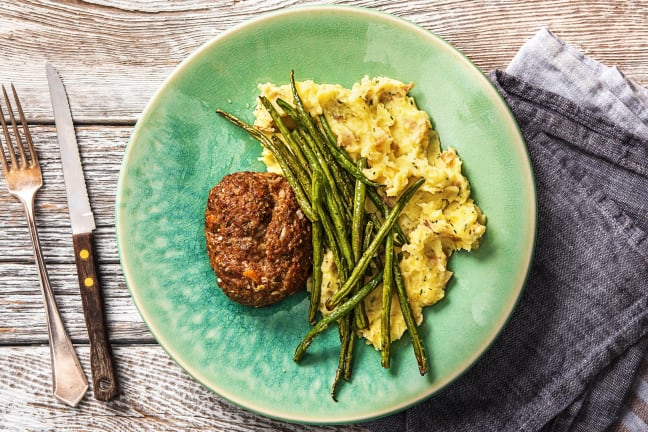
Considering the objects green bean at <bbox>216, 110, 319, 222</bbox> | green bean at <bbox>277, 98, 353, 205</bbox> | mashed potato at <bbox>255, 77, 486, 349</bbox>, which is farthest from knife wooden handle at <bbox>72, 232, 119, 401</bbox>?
green bean at <bbox>277, 98, 353, 205</bbox>

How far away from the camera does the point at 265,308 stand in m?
3.67

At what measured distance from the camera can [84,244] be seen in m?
3.90

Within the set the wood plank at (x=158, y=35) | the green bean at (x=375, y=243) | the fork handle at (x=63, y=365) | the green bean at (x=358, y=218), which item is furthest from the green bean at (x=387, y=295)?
the fork handle at (x=63, y=365)

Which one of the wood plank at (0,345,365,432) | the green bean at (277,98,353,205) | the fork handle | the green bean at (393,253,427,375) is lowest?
the wood plank at (0,345,365,432)

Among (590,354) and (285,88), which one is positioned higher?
(285,88)

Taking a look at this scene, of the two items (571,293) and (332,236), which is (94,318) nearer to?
(332,236)

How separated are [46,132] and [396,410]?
3.17 meters

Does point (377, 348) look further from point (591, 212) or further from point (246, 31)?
point (246, 31)

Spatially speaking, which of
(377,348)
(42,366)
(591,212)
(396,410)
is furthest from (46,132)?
(591,212)

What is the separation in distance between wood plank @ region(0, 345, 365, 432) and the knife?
116 millimetres

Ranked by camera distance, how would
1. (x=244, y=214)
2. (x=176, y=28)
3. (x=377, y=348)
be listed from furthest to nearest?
(x=176, y=28)
(x=377, y=348)
(x=244, y=214)

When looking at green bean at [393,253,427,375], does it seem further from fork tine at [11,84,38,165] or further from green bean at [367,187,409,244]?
fork tine at [11,84,38,165]

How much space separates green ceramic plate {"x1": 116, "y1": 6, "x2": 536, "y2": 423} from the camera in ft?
11.6

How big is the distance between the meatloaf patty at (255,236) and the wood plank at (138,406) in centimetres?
108
